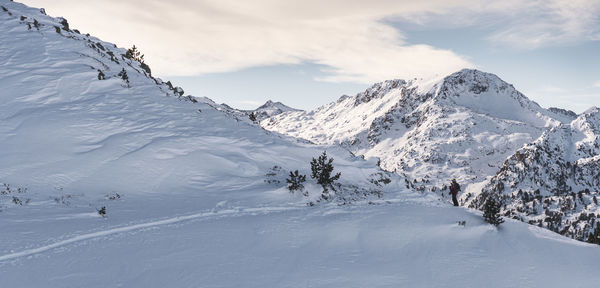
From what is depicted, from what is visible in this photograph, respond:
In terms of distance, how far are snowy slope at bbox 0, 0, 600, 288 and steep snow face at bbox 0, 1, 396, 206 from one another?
3.9 inches

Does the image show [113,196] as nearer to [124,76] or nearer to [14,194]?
[14,194]

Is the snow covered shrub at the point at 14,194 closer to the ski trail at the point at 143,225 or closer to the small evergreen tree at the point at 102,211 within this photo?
the small evergreen tree at the point at 102,211

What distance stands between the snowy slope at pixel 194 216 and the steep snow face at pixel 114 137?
10cm

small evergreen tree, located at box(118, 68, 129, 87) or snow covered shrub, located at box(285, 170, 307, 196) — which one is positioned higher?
small evergreen tree, located at box(118, 68, 129, 87)

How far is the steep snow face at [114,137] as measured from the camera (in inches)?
583

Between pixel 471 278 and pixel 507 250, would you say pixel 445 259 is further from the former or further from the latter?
pixel 507 250

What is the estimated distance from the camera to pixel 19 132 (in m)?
16.6

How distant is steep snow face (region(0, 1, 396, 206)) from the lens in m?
14.8

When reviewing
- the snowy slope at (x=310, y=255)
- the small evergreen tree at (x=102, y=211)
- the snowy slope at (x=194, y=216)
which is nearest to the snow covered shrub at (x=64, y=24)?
the snowy slope at (x=194, y=216)

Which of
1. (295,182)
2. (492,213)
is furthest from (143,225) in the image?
(492,213)

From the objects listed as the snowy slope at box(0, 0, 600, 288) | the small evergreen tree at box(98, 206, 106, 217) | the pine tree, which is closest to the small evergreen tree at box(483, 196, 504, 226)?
the snowy slope at box(0, 0, 600, 288)

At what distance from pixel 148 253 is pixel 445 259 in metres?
8.17

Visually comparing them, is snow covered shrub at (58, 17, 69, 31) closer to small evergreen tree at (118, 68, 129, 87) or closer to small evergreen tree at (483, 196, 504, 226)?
small evergreen tree at (118, 68, 129, 87)

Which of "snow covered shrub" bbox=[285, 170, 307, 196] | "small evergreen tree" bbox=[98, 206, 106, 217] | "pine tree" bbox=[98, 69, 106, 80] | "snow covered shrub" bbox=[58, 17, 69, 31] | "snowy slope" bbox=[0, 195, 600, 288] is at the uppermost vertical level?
"snow covered shrub" bbox=[58, 17, 69, 31]
